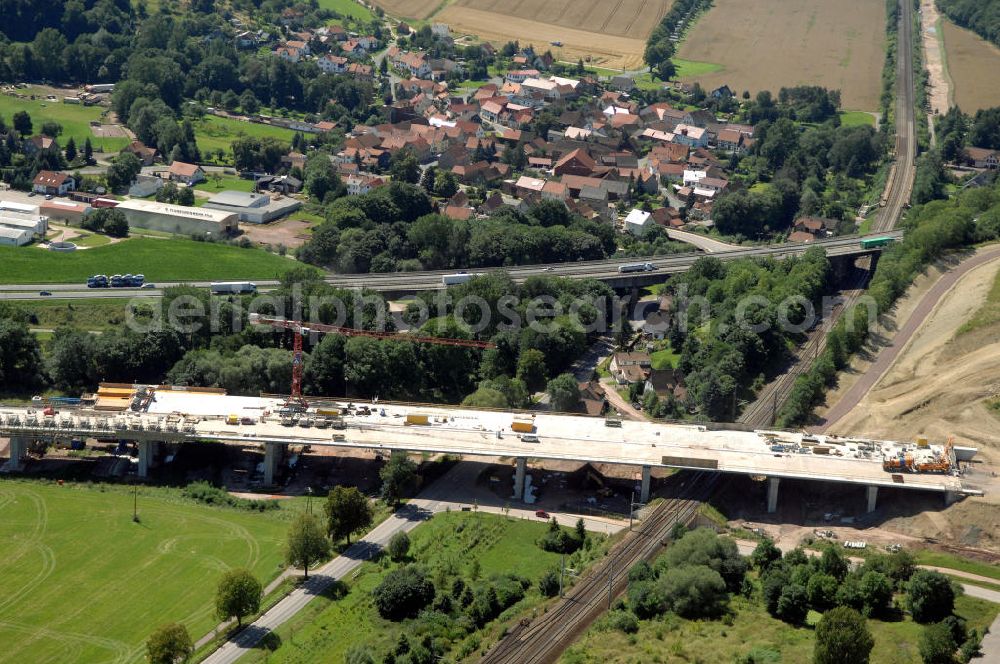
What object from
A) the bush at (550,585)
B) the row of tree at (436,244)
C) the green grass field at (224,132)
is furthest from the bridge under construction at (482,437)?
the green grass field at (224,132)

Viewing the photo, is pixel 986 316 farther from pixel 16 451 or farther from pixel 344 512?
pixel 16 451

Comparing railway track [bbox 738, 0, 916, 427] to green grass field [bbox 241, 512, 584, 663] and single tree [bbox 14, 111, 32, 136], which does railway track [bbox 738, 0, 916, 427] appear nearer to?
green grass field [bbox 241, 512, 584, 663]

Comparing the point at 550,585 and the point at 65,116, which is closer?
the point at 550,585

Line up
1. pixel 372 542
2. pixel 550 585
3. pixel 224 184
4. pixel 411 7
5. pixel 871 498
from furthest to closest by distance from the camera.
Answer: pixel 411 7, pixel 224 184, pixel 871 498, pixel 372 542, pixel 550 585

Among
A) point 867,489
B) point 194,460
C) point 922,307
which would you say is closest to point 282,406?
point 194,460

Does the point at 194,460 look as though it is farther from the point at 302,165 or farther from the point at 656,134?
the point at 656,134

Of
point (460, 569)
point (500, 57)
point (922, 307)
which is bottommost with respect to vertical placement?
point (460, 569)

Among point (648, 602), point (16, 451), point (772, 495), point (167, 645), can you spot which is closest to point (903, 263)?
point (772, 495)
